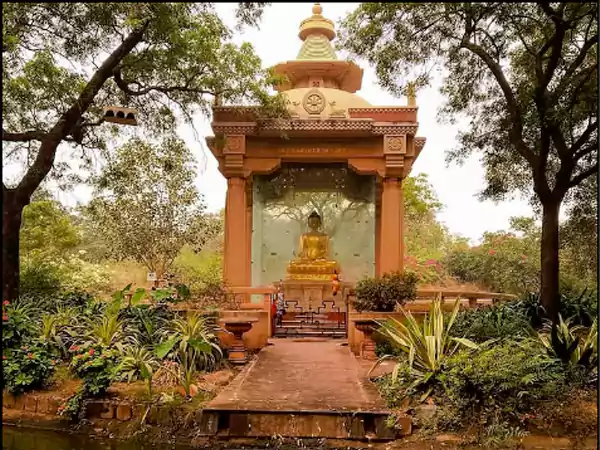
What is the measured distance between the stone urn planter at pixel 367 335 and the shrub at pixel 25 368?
430 centimetres

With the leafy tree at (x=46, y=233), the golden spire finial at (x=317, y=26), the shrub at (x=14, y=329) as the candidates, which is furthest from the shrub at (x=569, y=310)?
the leafy tree at (x=46, y=233)

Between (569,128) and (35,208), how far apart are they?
12.5m

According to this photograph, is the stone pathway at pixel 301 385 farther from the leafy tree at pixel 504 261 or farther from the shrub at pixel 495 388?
the leafy tree at pixel 504 261

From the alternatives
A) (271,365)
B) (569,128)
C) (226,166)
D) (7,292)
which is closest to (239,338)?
(271,365)

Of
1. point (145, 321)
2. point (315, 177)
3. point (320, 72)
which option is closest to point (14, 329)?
point (145, 321)

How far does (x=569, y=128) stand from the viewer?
8.90 m

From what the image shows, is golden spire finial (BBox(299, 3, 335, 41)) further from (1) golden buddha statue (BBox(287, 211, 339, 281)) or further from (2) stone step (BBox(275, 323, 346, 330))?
(2) stone step (BBox(275, 323, 346, 330))

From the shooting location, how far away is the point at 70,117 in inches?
358

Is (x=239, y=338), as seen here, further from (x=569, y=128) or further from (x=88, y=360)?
(x=569, y=128)

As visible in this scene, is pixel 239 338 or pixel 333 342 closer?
pixel 239 338

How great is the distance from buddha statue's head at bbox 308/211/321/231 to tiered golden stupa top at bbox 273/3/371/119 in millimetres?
3013

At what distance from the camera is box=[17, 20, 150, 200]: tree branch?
29.0ft

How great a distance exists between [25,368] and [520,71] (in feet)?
28.6

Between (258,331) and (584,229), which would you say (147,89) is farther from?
(584,229)
